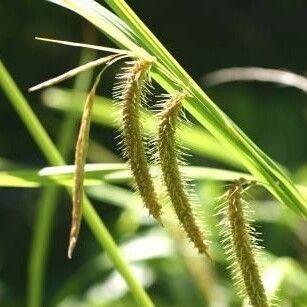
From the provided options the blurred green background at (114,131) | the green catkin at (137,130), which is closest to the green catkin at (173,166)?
the green catkin at (137,130)

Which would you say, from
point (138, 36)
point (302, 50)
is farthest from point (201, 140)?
point (302, 50)

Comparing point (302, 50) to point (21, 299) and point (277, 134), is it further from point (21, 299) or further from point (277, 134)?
point (21, 299)

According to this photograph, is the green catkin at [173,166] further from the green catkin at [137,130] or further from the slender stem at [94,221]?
the slender stem at [94,221]

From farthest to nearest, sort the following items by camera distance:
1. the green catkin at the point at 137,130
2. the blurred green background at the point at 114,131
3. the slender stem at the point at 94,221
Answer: the blurred green background at the point at 114,131, the slender stem at the point at 94,221, the green catkin at the point at 137,130

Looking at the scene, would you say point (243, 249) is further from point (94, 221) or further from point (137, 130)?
point (94, 221)

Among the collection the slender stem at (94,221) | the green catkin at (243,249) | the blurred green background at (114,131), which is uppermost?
the blurred green background at (114,131)

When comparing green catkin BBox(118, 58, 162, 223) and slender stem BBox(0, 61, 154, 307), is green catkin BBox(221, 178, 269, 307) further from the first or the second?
slender stem BBox(0, 61, 154, 307)

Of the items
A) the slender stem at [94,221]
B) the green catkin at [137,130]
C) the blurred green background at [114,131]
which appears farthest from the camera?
the blurred green background at [114,131]
